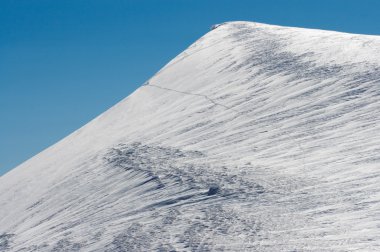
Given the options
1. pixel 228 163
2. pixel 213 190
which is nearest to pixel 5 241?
pixel 213 190

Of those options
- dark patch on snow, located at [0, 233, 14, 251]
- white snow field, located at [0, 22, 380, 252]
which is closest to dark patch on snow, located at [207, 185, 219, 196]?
white snow field, located at [0, 22, 380, 252]

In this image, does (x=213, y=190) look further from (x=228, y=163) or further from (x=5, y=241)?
(x=5, y=241)

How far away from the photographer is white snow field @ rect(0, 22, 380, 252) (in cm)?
1513

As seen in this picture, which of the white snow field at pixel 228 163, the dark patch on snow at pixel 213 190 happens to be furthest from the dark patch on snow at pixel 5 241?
the dark patch on snow at pixel 213 190

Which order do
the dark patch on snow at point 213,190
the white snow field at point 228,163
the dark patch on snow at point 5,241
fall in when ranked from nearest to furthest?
1. the white snow field at point 228,163
2. the dark patch on snow at point 213,190
3. the dark patch on snow at point 5,241

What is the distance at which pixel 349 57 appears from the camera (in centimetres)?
2230

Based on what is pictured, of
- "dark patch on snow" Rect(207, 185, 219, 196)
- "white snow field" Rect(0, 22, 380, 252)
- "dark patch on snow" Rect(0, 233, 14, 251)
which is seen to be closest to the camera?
"white snow field" Rect(0, 22, 380, 252)

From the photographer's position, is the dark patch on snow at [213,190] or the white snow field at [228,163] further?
the dark patch on snow at [213,190]

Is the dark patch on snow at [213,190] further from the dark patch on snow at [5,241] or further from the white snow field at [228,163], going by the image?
the dark patch on snow at [5,241]

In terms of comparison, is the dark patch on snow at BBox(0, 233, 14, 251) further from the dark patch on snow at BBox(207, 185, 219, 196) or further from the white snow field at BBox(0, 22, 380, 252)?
the dark patch on snow at BBox(207, 185, 219, 196)

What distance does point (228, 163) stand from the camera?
18.4 metres

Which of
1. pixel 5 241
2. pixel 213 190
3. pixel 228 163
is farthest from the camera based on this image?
pixel 5 241

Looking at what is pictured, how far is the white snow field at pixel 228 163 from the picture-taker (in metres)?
15.1

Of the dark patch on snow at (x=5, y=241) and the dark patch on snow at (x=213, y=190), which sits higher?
the dark patch on snow at (x=5, y=241)
